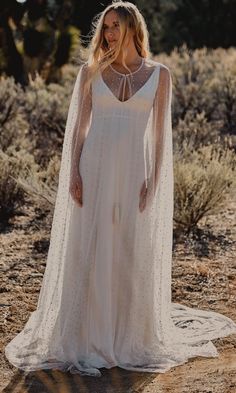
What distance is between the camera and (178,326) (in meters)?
4.84

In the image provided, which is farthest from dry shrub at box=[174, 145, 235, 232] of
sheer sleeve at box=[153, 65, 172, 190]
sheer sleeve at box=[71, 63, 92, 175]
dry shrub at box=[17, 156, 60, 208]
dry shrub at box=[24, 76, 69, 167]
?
dry shrub at box=[24, 76, 69, 167]

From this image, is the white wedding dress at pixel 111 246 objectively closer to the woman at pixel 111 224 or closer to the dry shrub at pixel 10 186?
the woman at pixel 111 224

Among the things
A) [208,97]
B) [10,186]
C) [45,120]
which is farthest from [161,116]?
[208,97]

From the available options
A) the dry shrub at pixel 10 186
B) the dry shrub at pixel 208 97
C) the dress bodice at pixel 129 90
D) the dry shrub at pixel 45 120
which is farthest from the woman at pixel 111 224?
the dry shrub at pixel 208 97

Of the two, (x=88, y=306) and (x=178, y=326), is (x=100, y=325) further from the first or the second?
(x=178, y=326)

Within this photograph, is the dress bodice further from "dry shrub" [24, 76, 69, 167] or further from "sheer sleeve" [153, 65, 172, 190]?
"dry shrub" [24, 76, 69, 167]

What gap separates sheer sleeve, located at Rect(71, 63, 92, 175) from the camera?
427 cm

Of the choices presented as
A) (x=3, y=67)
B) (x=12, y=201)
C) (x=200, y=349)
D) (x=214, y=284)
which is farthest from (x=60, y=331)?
(x=3, y=67)

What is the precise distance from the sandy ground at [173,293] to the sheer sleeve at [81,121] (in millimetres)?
1120

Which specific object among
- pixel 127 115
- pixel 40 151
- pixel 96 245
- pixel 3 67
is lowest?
pixel 96 245

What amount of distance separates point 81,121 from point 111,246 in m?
0.70

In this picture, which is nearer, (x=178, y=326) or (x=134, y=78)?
(x=134, y=78)

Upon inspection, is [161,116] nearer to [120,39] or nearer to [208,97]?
[120,39]

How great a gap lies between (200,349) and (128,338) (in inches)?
17.9
